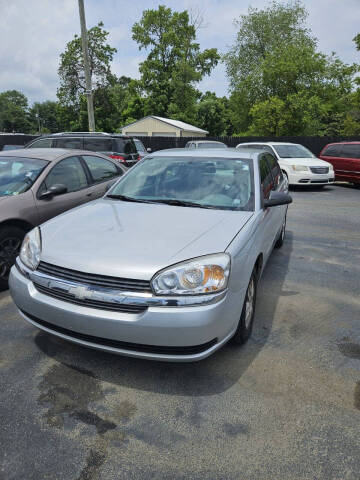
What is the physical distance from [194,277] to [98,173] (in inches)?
147

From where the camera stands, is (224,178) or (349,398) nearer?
(349,398)

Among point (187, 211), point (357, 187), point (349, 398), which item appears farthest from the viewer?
point (357, 187)

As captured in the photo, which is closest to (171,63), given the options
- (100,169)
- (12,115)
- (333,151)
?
(333,151)

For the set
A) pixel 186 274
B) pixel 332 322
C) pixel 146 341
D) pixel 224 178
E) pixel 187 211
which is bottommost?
pixel 332 322

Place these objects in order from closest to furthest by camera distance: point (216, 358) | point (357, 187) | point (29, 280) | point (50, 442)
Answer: point (50, 442) < point (29, 280) < point (216, 358) < point (357, 187)

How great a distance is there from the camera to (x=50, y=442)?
2053 mm

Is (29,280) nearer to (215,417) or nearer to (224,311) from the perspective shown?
(224,311)

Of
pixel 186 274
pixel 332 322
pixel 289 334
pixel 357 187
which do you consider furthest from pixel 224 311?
pixel 357 187

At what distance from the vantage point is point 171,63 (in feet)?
160

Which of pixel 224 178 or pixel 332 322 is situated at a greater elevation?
pixel 224 178

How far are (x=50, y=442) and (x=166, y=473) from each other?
2.23ft

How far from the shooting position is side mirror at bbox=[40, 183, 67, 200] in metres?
4.53

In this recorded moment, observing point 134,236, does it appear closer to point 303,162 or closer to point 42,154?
point 42,154

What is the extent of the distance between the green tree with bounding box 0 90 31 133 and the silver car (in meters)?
126
